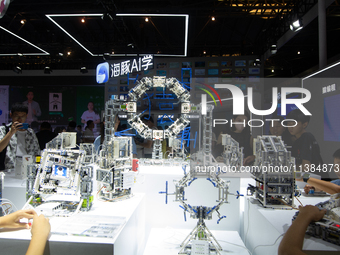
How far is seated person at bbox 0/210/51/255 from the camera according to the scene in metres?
1.58

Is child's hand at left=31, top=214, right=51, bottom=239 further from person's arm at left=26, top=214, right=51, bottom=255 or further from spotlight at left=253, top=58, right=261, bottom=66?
spotlight at left=253, top=58, right=261, bottom=66

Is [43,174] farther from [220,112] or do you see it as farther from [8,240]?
[220,112]

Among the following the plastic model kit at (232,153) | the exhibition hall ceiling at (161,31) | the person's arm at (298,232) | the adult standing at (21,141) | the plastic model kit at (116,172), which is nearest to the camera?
the person's arm at (298,232)

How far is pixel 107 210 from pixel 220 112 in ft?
11.2

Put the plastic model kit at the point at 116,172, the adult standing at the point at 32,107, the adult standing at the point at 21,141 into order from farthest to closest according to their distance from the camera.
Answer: the adult standing at the point at 32,107 → the adult standing at the point at 21,141 → the plastic model kit at the point at 116,172

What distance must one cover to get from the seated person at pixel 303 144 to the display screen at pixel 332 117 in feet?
1.30

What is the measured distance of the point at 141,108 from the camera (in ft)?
22.1

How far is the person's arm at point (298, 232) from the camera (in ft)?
5.01

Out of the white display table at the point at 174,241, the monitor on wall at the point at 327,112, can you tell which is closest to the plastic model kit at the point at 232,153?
the monitor on wall at the point at 327,112

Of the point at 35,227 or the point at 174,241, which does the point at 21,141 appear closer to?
the point at 35,227

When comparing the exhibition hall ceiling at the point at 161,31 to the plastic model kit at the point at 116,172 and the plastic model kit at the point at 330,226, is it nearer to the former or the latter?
the plastic model kit at the point at 116,172

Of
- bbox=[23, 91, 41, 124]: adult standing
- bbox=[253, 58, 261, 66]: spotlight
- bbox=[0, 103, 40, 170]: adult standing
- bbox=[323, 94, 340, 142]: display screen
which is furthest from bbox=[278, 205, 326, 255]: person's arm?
bbox=[23, 91, 41, 124]: adult standing

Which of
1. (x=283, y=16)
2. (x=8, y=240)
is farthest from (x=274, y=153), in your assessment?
(x=283, y=16)

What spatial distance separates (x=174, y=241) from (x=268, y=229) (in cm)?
145
